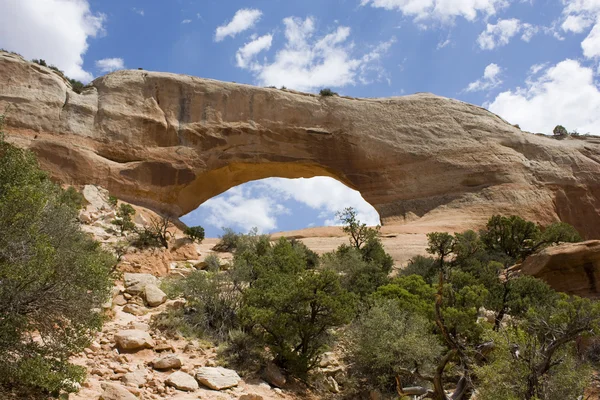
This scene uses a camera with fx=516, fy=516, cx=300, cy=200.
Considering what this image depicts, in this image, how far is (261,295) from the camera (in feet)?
40.2

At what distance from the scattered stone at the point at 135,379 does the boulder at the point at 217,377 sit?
1038mm

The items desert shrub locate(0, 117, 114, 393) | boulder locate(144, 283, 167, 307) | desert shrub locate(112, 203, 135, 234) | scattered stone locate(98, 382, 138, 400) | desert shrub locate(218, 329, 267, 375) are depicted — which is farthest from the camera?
desert shrub locate(112, 203, 135, 234)

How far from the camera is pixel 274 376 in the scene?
10.5m

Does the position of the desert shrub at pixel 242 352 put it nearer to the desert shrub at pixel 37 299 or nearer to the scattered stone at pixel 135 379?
the scattered stone at pixel 135 379

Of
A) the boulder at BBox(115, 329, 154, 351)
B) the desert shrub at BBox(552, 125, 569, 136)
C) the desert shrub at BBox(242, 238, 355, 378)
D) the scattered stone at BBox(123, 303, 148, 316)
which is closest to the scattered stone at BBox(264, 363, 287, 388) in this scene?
the desert shrub at BBox(242, 238, 355, 378)

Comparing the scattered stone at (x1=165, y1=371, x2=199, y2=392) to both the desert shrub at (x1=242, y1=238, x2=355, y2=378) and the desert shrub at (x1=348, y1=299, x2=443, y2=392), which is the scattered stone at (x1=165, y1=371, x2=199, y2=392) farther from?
the desert shrub at (x1=348, y1=299, x2=443, y2=392)

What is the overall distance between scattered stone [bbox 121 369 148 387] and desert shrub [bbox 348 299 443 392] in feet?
A: 15.7

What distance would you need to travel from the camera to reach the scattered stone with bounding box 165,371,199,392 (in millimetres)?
9109

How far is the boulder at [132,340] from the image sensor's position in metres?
10.1

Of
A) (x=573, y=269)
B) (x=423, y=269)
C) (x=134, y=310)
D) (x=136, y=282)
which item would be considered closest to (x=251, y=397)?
(x=134, y=310)

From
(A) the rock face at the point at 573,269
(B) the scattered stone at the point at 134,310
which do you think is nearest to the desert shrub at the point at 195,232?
(B) the scattered stone at the point at 134,310

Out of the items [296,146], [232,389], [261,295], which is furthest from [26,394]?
[296,146]

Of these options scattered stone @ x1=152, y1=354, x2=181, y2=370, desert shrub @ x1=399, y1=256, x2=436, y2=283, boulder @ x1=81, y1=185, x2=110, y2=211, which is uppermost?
boulder @ x1=81, y1=185, x2=110, y2=211

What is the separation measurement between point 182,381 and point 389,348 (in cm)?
455
